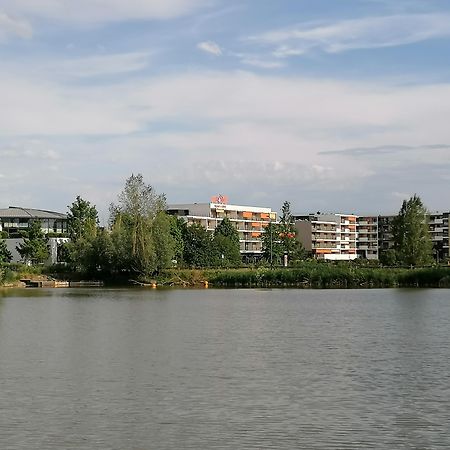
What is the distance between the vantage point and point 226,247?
13538 centimetres

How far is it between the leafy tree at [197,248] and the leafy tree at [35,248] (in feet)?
72.8

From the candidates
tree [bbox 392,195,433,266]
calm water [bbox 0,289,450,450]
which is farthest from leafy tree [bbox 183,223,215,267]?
calm water [bbox 0,289,450,450]

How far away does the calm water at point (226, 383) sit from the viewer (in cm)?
1664

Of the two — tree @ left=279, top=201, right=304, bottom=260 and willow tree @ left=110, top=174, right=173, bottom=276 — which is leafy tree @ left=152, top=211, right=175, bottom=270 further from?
tree @ left=279, top=201, right=304, bottom=260

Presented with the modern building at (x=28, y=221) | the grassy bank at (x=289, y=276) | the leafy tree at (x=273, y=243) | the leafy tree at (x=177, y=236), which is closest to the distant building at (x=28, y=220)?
the modern building at (x=28, y=221)

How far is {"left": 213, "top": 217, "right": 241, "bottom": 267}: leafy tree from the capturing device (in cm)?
13000

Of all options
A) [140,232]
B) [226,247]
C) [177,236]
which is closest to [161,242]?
[140,232]

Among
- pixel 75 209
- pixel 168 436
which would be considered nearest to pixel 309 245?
pixel 75 209

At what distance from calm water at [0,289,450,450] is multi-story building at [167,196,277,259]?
122m

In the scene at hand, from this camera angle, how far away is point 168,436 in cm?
1666

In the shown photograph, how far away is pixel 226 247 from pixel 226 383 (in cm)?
11258

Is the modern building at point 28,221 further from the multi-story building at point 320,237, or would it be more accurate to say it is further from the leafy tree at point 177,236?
the multi-story building at point 320,237

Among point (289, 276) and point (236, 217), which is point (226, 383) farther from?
point (236, 217)

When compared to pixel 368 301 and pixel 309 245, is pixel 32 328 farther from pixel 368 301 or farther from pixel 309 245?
pixel 309 245
